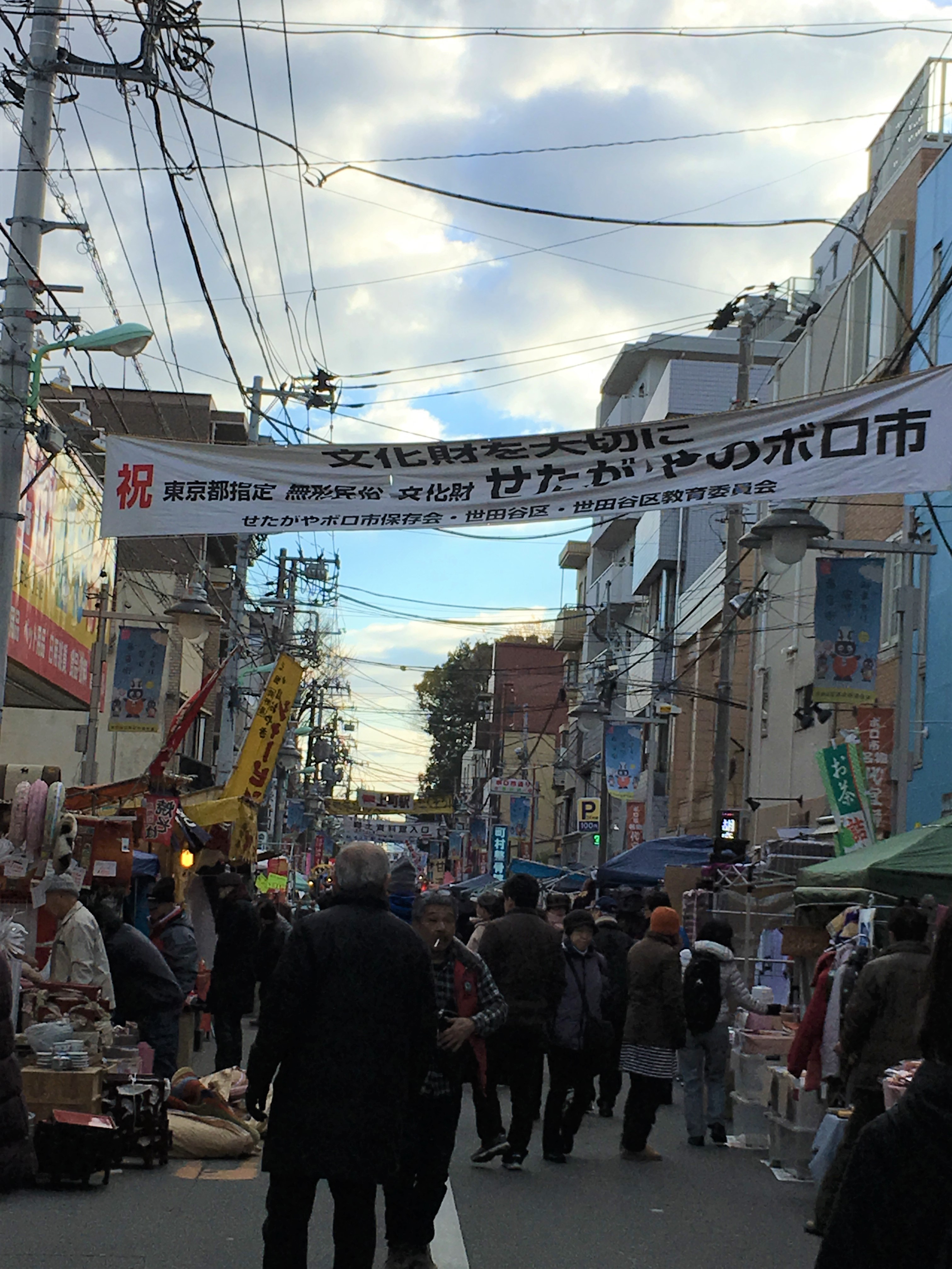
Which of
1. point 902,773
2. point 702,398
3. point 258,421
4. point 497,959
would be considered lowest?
point 497,959

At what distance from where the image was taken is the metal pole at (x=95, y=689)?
23.3m

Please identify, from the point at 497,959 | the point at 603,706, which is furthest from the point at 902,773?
the point at 603,706

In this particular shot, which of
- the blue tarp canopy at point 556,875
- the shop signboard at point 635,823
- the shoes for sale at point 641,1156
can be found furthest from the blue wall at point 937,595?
the shop signboard at point 635,823

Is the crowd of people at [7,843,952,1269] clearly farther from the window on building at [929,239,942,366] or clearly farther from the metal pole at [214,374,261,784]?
the metal pole at [214,374,261,784]

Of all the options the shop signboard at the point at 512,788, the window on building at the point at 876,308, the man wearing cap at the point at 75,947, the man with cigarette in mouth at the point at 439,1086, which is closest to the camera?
the man with cigarette in mouth at the point at 439,1086

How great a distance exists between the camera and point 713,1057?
1218 cm

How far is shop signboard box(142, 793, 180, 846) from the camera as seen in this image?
56.8 feet

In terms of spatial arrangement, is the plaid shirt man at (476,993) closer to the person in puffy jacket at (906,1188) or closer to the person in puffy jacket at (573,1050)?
the person in puffy jacket at (573,1050)

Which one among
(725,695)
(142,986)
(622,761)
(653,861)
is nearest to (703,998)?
(142,986)

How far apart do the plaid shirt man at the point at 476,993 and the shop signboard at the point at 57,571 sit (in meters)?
10.6

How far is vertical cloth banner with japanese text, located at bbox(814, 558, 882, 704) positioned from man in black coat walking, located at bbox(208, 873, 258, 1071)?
785cm

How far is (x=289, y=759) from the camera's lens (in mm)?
45688

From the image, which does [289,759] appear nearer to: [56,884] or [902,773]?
[902,773]

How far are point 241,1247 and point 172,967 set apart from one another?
6154mm
